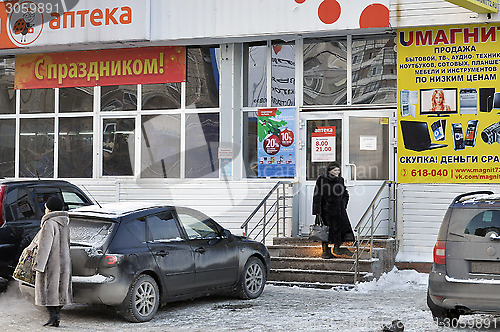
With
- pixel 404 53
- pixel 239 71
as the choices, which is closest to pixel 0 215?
pixel 239 71

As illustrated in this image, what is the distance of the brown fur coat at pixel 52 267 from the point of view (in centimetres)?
894

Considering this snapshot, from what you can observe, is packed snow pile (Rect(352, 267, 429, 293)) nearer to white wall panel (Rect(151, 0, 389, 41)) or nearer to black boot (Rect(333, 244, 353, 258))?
black boot (Rect(333, 244, 353, 258))

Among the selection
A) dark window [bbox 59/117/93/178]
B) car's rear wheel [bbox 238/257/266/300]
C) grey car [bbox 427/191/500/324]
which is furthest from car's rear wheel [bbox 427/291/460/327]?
dark window [bbox 59/117/93/178]

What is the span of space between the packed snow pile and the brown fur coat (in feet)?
16.3

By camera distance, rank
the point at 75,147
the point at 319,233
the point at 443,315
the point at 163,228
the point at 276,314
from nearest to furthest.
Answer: the point at 443,315 → the point at 276,314 → the point at 163,228 → the point at 319,233 → the point at 75,147

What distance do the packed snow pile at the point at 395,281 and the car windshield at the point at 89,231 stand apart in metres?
4.51

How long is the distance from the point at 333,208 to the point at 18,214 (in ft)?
17.2

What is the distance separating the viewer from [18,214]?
36.4 ft

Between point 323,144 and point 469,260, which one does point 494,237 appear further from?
point 323,144

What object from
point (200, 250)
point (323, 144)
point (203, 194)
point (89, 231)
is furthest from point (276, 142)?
point (89, 231)

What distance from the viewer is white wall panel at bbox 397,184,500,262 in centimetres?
1357

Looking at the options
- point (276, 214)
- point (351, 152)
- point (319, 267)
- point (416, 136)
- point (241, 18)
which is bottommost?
point (319, 267)

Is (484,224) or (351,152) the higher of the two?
(351,152)

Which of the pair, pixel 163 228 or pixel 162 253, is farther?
pixel 163 228
